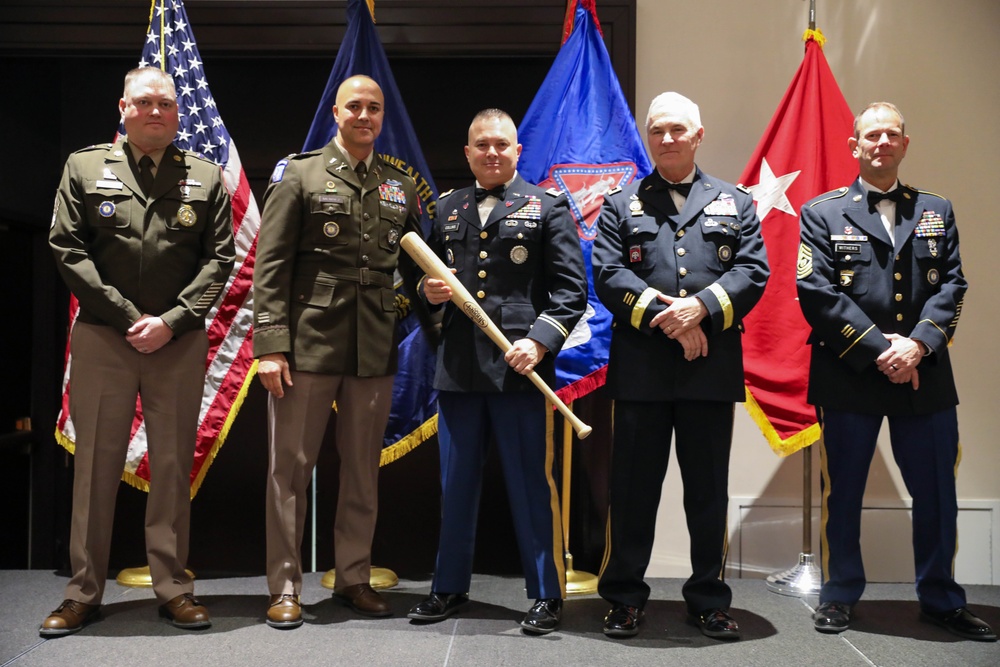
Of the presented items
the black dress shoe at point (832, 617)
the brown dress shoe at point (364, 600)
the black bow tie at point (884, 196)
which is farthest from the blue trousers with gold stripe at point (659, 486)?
the black bow tie at point (884, 196)

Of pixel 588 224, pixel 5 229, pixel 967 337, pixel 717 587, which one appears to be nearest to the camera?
pixel 717 587

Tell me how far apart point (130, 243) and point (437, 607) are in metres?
1.53

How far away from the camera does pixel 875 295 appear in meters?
2.92

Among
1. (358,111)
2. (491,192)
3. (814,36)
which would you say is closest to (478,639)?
(491,192)

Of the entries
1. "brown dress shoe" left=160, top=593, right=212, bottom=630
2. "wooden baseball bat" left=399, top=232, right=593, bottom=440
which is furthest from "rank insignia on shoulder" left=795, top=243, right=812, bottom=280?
"brown dress shoe" left=160, top=593, right=212, bottom=630

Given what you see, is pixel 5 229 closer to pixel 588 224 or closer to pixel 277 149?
pixel 277 149

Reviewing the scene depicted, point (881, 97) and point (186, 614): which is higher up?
point (881, 97)

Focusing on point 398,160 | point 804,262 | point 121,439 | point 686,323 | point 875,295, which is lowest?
point 121,439

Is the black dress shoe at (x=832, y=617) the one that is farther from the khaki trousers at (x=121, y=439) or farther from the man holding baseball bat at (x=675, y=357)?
the khaki trousers at (x=121, y=439)

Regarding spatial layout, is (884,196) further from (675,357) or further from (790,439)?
(790,439)

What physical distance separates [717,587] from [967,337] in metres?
1.89

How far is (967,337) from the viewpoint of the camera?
392cm

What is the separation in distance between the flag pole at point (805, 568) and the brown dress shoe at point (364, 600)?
1486 mm

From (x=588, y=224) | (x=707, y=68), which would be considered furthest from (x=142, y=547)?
(x=707, y=68)
